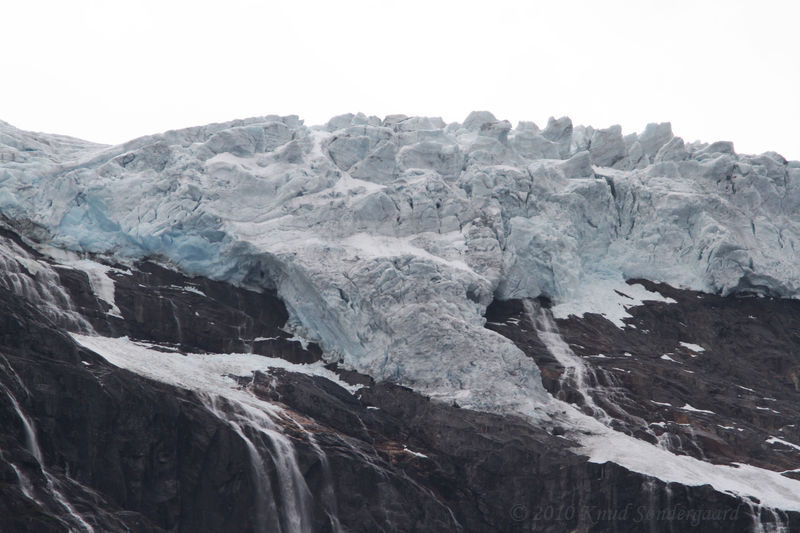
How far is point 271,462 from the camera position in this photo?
4291 centimetres

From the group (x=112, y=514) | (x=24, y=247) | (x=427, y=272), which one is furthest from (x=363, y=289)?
(x=112, y=514)

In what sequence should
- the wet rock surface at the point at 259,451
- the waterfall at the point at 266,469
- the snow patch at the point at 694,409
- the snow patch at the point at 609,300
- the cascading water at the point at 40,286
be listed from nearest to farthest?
the wet rock surface at the point at 259,451 < the waterfall at the point at 266,469 < the cascading water at the point at 40,286 < the snow patch at the point at 694,409 < the snow patch at the point at 609,300

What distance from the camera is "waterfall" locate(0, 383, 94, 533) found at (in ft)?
105

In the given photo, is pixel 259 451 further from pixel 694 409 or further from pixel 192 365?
Answer: pixel 694 409

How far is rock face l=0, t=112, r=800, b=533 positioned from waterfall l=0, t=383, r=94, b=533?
0.14m

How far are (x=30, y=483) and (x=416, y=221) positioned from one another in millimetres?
32773

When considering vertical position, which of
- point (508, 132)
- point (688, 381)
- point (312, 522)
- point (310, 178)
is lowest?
point (312, 522)

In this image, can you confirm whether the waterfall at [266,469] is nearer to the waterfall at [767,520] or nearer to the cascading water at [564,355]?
the cascading water at [564,355]

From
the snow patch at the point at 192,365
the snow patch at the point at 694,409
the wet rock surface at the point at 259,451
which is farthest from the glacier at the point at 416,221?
the snow patch at the point at 694,409

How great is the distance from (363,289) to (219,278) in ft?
31.1

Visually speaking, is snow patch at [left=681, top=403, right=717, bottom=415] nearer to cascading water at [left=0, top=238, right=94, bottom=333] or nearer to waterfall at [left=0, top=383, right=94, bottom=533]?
cascading water at [left=0, top=238, right=94, bottom=333]

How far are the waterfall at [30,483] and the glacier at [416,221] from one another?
20313 mm

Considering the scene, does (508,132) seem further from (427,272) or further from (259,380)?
(259,380)

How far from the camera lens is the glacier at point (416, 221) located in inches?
2110
